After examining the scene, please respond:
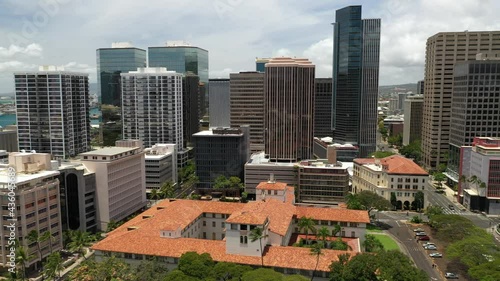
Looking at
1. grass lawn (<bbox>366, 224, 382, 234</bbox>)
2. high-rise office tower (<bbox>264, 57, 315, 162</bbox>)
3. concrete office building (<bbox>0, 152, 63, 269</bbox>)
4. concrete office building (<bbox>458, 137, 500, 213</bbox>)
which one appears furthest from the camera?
high-rise office tower (<bbox>264, 57, 315, 162</bbox>)

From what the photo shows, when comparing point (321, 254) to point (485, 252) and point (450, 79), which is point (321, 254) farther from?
point (450, 79)

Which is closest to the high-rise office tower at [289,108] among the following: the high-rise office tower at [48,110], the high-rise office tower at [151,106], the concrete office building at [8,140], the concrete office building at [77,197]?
the high-rise office tower at [151,106]

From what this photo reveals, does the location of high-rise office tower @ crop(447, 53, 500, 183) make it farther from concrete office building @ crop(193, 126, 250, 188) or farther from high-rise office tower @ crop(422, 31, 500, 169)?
concrete office building @ crop(193, 126, 250, 188)

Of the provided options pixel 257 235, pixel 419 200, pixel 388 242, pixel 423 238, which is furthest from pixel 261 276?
pixel 419 200

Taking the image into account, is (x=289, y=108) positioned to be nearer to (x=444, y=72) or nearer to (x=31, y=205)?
(x=444, y=72)

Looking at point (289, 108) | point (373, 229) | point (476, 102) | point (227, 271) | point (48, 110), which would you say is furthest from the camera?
point (289, 108)

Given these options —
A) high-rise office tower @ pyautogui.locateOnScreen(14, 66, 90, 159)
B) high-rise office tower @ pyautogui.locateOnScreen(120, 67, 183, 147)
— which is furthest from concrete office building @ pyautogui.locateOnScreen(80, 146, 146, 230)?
high-rise office tower @ pyautogui.locateOnScreen(120, 67, 183, 147)
